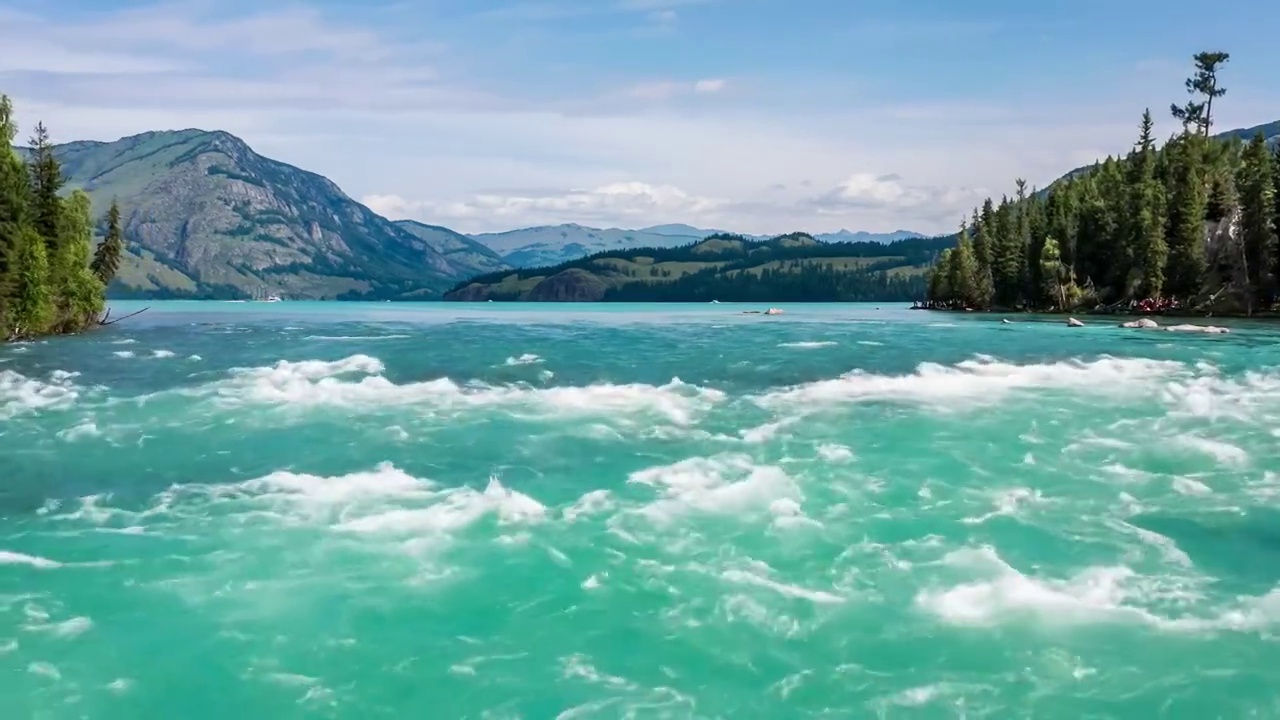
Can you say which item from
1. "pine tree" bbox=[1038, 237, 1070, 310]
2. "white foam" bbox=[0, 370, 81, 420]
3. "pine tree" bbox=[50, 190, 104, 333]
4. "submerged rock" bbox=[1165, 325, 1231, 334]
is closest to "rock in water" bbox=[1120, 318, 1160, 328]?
"submerged rock" bbox=[1165, 325, 1231, 334]

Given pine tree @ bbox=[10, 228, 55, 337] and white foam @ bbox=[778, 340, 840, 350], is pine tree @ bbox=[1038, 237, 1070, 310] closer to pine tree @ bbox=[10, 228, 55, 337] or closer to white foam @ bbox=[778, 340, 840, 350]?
white foam @ bbox=[778, 340, 840, 350]

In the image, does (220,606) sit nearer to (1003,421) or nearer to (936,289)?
(1003,421)

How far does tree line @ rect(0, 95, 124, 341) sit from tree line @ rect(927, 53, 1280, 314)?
131m

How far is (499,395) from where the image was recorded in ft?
131

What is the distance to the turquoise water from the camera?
14148mm

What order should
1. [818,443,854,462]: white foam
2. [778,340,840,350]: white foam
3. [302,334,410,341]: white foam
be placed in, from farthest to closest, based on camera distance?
1. [302,334,410,341]: white foam
2. [778,340,840,350]: white foam
3. [818,443,854,462]: white foam

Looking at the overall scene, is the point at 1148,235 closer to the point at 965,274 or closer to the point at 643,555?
the point at 965,274

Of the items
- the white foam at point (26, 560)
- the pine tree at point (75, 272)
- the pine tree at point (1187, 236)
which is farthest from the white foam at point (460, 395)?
the pine tree at point (1187, 236)

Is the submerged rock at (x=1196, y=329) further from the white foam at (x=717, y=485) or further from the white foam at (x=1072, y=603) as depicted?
the white foam at (x=1072, y=603)

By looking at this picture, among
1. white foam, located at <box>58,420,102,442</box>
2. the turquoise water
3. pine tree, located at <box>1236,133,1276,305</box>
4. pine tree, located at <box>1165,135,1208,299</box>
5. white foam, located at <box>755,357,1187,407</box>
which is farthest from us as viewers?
pine tree, located at <box>1165,135,1208,299</box>

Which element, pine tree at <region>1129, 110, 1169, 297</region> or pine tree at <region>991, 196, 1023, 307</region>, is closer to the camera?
pine tree at <region>1129, 110, 1169, 297</region>

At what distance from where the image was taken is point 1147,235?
129 m

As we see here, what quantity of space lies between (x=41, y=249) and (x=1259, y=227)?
13547cm

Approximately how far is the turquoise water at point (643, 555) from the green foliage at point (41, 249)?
4159 centimetres
